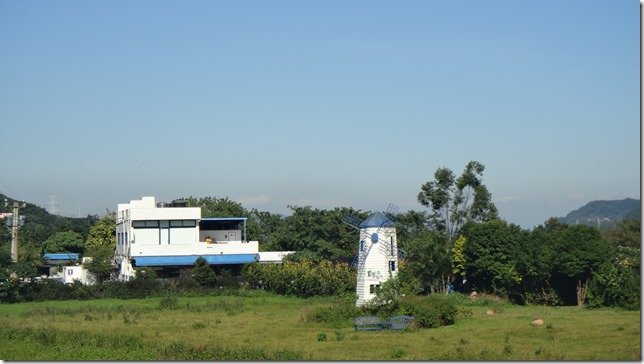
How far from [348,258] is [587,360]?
31377mm

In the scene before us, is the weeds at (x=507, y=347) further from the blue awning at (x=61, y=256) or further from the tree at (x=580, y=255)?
the blue awning at (x=61, y=256)

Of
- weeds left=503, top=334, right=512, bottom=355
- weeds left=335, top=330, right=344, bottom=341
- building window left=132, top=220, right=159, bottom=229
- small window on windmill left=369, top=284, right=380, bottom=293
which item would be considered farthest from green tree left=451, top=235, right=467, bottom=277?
weeds left=503, top=334, right=512, bottom=355

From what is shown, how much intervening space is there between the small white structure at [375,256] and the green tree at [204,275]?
11.8 metres

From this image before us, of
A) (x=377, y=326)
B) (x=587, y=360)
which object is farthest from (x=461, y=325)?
(x=587, y=360)

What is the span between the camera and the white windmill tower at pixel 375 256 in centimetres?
3628

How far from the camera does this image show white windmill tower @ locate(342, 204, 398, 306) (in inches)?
1428

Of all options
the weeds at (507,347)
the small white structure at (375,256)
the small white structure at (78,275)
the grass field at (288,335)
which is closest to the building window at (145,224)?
the small white structure at (78,275)

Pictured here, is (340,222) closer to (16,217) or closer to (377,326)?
(16,217)

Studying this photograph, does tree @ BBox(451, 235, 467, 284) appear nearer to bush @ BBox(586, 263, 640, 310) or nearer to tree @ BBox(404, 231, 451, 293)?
tree @ BBox(404, 231, 451, 293)

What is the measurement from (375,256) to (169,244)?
1703cm

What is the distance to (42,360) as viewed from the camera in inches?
960

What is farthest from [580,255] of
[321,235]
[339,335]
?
[321,235]

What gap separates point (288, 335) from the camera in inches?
1163

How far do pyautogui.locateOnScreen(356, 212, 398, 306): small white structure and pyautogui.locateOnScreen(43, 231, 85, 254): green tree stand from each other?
114 feet
